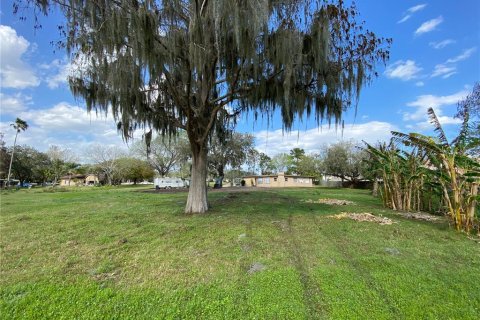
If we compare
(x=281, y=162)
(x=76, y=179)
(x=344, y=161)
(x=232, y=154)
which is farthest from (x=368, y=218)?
(x=76, y=179)

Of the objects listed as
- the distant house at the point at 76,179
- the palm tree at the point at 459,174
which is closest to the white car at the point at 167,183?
the palm tree at the point at 459,174

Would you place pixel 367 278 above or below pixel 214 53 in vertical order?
below

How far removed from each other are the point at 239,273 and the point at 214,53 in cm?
494

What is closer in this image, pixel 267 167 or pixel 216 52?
pixel 216 52

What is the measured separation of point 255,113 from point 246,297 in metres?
5.86

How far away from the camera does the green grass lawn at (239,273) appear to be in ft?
9.46

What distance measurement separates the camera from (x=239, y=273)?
12.1 feet

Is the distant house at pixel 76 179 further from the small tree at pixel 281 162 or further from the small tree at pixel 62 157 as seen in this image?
the small tree at pixel 281 162

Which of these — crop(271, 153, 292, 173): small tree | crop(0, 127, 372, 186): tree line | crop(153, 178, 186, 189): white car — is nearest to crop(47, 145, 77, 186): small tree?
crop(0, 127, 372, 186): tree line

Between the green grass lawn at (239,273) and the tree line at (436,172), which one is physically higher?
the tree line at (436,172)

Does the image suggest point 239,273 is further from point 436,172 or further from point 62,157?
point 62,157

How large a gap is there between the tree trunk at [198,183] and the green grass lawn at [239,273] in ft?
6.59

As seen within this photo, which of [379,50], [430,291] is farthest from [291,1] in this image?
[430,291]

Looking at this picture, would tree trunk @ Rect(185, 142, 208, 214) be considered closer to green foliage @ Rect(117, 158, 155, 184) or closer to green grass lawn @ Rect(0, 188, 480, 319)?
green grass lawn @ Rect(0, 188, 480, 319)
